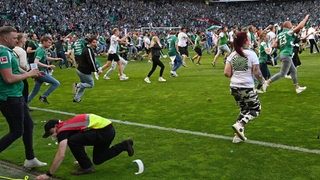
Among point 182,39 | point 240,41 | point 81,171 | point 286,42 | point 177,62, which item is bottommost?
point 177,62

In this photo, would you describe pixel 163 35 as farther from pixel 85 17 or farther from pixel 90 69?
pixel 90 69

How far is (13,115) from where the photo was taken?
5.07m

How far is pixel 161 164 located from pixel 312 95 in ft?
21.7

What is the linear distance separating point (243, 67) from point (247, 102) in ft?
1.87

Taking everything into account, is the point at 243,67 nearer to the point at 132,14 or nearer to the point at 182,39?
the point at 182,39

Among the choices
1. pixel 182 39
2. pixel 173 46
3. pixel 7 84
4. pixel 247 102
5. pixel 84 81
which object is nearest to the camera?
pixel 7 84

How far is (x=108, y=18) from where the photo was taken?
147 ft

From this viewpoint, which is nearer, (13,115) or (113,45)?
(13,115)

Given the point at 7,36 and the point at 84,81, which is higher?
the point at 7,36

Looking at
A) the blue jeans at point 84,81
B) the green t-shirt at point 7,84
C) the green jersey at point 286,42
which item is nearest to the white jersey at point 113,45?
the blue jeans at point 84,81

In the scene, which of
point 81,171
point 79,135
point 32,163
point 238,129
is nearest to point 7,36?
point 79,135

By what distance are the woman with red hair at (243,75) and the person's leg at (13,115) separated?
3.13 metres

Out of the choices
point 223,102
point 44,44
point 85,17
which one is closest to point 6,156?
point 44,44

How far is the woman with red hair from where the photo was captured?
6418 mm
